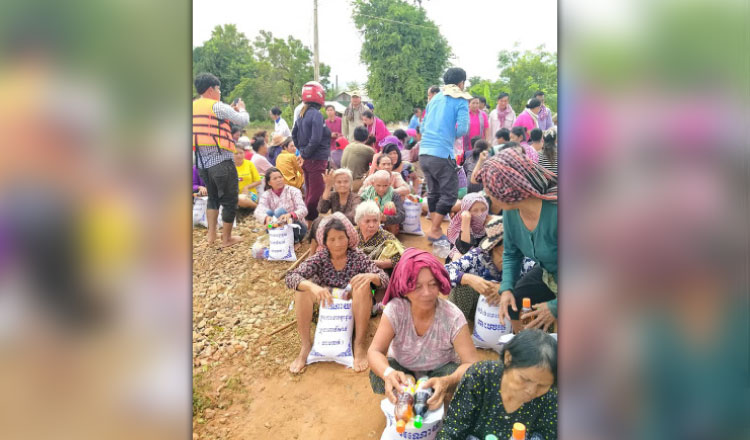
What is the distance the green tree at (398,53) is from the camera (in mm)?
6141

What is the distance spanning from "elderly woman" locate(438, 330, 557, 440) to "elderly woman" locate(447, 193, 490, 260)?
1.67 meters

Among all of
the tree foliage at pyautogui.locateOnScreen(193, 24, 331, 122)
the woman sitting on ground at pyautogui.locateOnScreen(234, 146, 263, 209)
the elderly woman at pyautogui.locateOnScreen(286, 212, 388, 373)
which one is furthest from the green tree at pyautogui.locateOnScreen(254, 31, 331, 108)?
the elderly woman at pyautogui.locateOnScreen(286, 212, 388, 373)

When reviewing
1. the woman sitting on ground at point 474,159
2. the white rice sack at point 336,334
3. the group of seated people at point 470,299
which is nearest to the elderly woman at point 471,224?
the group of seated people at point 470,299

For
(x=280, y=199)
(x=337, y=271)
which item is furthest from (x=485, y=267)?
(x=280, y=199)

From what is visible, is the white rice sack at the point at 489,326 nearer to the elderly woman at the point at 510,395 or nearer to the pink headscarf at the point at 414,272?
the pink headscarf at the point at 414,272

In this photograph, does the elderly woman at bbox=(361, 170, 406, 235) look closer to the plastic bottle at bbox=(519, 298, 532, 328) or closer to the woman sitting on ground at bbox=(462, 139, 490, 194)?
the woman sitting on ground at bbox=(462, 139, 490, 194)

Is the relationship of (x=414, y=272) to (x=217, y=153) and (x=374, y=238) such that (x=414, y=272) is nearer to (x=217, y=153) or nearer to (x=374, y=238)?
(x=374, y=238)

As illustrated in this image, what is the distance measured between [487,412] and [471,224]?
194cm

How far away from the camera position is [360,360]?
125 inches

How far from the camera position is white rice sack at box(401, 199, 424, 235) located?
5484 millimetres

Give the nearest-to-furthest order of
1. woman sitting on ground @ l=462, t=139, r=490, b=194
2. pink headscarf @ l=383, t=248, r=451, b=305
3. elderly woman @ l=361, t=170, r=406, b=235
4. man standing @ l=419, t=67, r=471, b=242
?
pink headscarf @ l=383, t=248, r=451, b=305 → man standing @ l=419, t=67, r=471, b=242 → elderly woman @ l=361, t=170, r=406, b=235 → woman sitting on ground @ l=462, t=139, r=490, b=194
